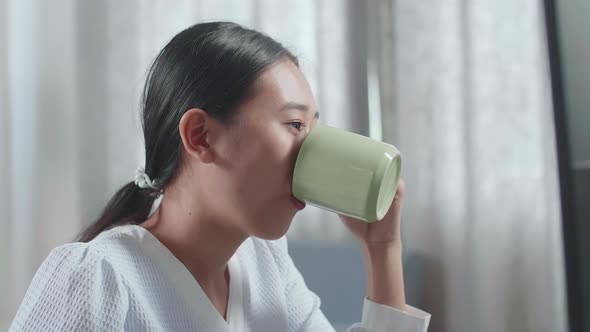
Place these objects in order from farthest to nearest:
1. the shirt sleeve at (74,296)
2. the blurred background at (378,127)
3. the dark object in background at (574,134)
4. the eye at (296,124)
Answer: the blurred background at (378,127)
the dark object in background at (574,134)
the eye at (296,124)
the shirt sleeve at (74,296)

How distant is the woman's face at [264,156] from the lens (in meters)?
0.84

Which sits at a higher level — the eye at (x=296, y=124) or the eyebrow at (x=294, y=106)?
the eyebrow at (x=294, y=106)

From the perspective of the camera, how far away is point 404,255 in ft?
6.12

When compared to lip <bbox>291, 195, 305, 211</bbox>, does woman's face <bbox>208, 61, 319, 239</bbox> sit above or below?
above

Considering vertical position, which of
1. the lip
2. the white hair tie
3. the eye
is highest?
the eye

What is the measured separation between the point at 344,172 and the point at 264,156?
106mm

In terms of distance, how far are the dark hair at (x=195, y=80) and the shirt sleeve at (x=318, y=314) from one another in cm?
28

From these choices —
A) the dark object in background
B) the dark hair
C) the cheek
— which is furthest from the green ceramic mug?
the dark object in background

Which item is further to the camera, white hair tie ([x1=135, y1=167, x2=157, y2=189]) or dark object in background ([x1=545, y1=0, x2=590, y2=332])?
dark object in background ([x1=545, y1=0, x2=590, y2=332])

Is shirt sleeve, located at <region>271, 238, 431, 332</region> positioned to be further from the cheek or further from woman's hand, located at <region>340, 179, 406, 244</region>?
the cheek

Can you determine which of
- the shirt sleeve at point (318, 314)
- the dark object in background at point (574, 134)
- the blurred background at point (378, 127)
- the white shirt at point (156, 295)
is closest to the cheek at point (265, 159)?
the white shirt at point (156, 295)

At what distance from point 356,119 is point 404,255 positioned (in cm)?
48

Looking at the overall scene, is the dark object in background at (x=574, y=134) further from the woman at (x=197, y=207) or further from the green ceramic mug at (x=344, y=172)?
the green ceramic mug at (x=344, y=172)

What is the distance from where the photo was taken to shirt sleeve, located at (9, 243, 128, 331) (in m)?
0.75
